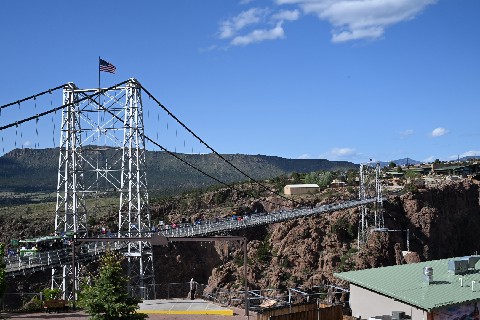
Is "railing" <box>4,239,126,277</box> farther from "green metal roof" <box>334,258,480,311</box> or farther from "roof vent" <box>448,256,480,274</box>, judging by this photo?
"roof vent" <box>448,256,480,274</box>

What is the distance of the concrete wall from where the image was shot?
19119mm

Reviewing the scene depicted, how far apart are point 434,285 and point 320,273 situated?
33.9 m

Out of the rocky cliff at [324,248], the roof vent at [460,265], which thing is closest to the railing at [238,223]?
the rocky cliff at [324,248]

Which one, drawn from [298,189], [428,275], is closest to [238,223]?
[298,189]

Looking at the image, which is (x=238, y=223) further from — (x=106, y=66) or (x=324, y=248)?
(x=106, y=66)

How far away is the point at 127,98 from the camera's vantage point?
1373 inches

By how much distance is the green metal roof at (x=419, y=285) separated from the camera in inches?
746

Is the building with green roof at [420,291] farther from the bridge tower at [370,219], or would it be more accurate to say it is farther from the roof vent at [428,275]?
the bridge tower at [370,219]

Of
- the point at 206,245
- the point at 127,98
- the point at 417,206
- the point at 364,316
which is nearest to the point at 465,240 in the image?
the point at 417,206

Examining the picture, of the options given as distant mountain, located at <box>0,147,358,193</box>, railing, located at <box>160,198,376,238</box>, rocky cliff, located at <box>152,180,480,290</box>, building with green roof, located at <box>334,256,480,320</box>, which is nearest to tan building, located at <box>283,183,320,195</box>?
rocky cliff, located at <box>152,180,480,290</box>

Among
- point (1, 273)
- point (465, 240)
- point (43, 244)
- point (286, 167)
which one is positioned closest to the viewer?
point (1, 273)

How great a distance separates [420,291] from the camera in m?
19.8

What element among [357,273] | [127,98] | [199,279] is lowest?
[199,279]

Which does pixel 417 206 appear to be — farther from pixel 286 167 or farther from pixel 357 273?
pixel 286 167
